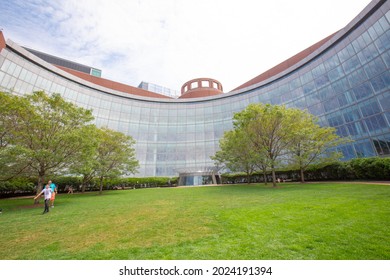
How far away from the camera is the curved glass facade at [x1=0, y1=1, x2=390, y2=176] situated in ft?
88.9

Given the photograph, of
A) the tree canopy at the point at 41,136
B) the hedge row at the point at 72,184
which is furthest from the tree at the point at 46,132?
the hedge row at the point at 72,184

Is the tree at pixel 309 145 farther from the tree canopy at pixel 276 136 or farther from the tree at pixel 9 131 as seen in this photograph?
the tree at pixel 9 131

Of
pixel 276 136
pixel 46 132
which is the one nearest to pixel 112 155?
pixel 46 132

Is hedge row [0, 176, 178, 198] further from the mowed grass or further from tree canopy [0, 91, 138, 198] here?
the mowed grass

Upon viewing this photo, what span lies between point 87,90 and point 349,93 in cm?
5556

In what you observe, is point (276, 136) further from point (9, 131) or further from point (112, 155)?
point (9, 131)

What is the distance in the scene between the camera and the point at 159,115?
170 ft

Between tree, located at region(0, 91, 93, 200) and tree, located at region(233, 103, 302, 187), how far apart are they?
1678 cm

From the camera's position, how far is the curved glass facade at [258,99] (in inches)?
1067

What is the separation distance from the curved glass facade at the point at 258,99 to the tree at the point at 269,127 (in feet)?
54.5

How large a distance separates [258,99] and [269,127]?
2898cm

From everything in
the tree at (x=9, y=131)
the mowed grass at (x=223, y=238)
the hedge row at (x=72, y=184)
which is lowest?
the mowed grass at (x=223, y=238)

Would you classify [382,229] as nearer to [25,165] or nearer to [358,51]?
[25,165]

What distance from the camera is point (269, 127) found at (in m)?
20.3
